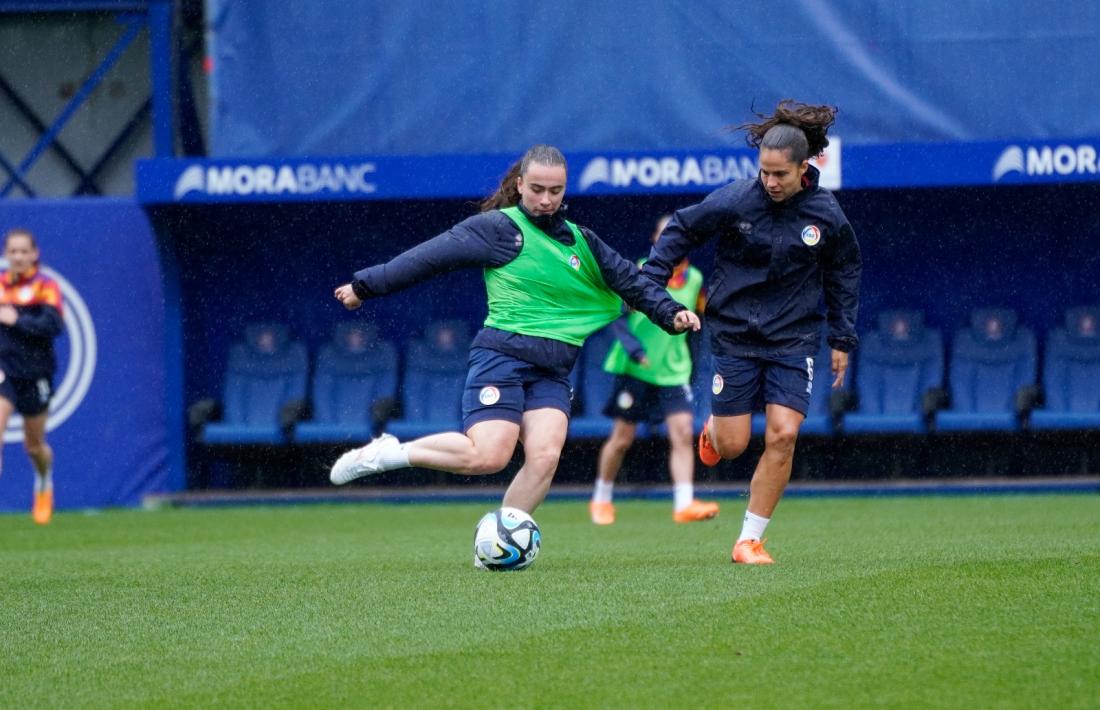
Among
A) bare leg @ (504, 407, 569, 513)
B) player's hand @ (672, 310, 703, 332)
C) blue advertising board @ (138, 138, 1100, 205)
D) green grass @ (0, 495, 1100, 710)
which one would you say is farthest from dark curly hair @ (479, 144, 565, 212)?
blue advertising board @ (138, 138, 1100, 205)

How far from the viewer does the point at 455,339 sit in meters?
16.2

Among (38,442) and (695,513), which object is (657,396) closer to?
(695,513)

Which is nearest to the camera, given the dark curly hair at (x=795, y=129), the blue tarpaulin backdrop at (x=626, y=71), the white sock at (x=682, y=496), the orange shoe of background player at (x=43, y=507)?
the dark curly hair at (x=795, y=129)

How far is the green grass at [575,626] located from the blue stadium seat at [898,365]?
544 cm

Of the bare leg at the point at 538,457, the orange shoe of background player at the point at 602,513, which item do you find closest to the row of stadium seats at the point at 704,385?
the orange shoe of background player at the point at 602,513

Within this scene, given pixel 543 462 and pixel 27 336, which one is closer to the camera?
pixel 543 462

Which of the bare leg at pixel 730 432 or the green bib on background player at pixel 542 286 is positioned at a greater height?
the green bib on background player at pixel 542 286

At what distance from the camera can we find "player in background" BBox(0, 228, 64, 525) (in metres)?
12.8

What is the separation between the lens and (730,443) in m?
7.96

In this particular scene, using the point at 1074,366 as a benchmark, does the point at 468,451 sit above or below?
below

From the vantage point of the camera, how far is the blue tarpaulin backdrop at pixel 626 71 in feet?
48.4

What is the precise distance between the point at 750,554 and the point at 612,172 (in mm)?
6727

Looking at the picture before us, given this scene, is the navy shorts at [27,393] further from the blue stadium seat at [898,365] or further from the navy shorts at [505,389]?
the blue stadium seat at [898,365]

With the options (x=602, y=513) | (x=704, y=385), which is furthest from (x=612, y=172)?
(x=602, y=513)
